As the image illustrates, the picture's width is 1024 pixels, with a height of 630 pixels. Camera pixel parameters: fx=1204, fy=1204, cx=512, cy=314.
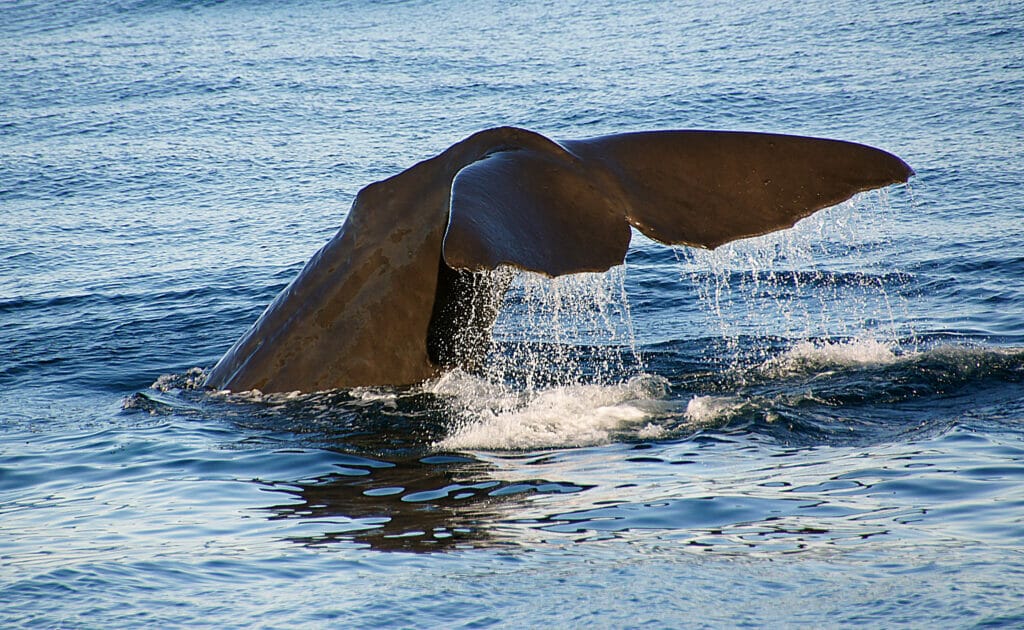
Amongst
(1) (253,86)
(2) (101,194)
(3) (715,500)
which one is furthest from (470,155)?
(1) (253,86)

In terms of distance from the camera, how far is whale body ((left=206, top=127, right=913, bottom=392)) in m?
4.85

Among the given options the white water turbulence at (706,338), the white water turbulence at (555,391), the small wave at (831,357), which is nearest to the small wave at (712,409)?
the white water turbulence at (706,338)

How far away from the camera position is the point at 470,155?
579 cm

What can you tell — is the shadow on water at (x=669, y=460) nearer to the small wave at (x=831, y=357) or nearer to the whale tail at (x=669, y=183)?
the small wave at (x=831, y=357)

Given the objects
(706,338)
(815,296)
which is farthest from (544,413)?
(815,296)

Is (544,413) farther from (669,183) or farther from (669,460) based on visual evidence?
(669,183)

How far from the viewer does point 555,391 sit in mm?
6801

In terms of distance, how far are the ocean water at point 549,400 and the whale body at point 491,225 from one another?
10.3 inches

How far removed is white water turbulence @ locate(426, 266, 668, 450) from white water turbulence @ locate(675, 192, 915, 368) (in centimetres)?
79

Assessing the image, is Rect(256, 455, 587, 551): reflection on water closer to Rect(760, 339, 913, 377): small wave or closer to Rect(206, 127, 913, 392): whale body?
Rect(206, 127, 913, 392): whale body

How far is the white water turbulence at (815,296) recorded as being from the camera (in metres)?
7.90

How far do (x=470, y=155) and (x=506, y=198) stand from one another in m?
0.92

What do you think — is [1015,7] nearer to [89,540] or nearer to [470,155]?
[470,155]

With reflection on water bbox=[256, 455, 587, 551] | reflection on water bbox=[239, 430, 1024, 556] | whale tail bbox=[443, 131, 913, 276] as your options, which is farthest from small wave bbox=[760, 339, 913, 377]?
reflection on water bbox=[256, 455, 587, 551]
